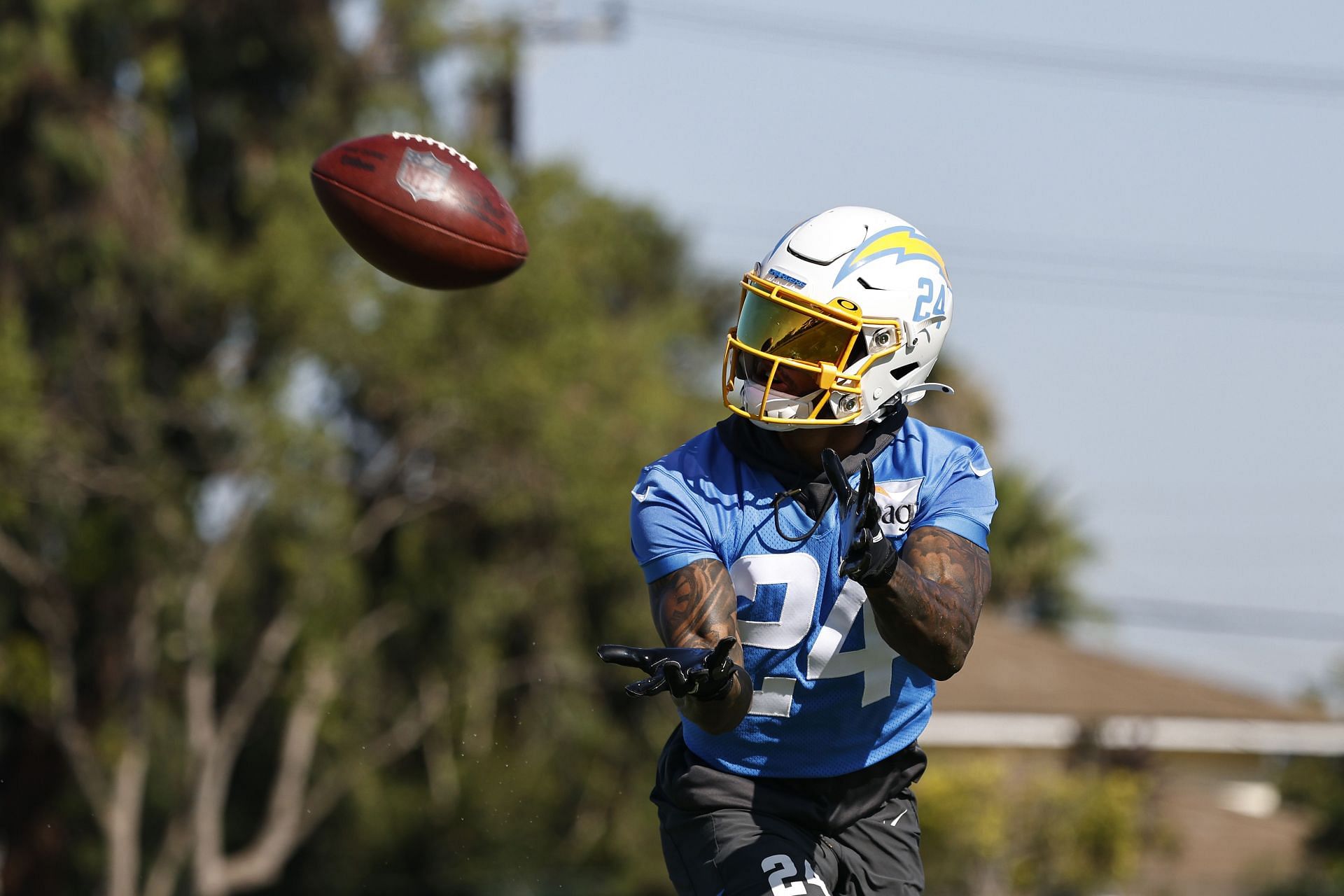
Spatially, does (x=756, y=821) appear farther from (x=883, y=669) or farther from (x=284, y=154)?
(x=284, y=154)

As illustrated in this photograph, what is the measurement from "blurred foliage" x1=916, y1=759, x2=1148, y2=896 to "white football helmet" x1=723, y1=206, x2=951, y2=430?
15.4 meters

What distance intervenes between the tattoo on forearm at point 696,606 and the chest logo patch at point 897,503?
0.40 meters

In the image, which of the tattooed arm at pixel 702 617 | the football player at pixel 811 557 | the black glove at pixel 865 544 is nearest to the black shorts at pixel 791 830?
the football player at pixel 811 557

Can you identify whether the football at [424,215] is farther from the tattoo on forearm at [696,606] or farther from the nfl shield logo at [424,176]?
the tattoo on forearm at [696,606]

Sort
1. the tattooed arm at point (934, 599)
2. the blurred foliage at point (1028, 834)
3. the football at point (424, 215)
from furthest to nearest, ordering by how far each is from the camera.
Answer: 1. the blurred foliage at point (1028, 834)
2. the football at point (424, 215)
3. the tattooed arm at point (934, 599)

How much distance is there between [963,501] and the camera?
404cm

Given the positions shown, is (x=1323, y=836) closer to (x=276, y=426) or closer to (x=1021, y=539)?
(x=1021, y=539)

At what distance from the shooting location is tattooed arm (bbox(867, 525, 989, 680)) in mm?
3619

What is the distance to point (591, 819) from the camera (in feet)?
81.7

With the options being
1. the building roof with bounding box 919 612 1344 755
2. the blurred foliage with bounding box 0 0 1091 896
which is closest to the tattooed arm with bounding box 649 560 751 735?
the blurred foliage with bounding box 0 0 1091 896

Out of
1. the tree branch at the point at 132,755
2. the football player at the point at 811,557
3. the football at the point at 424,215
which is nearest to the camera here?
the football player at the point at 811,557

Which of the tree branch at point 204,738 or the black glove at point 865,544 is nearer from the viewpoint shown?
the black glove at point 865,544

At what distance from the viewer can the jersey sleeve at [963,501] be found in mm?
3982

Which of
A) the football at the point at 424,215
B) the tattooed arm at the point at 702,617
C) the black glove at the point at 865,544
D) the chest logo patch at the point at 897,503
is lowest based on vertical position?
the football at the point at 424,215
